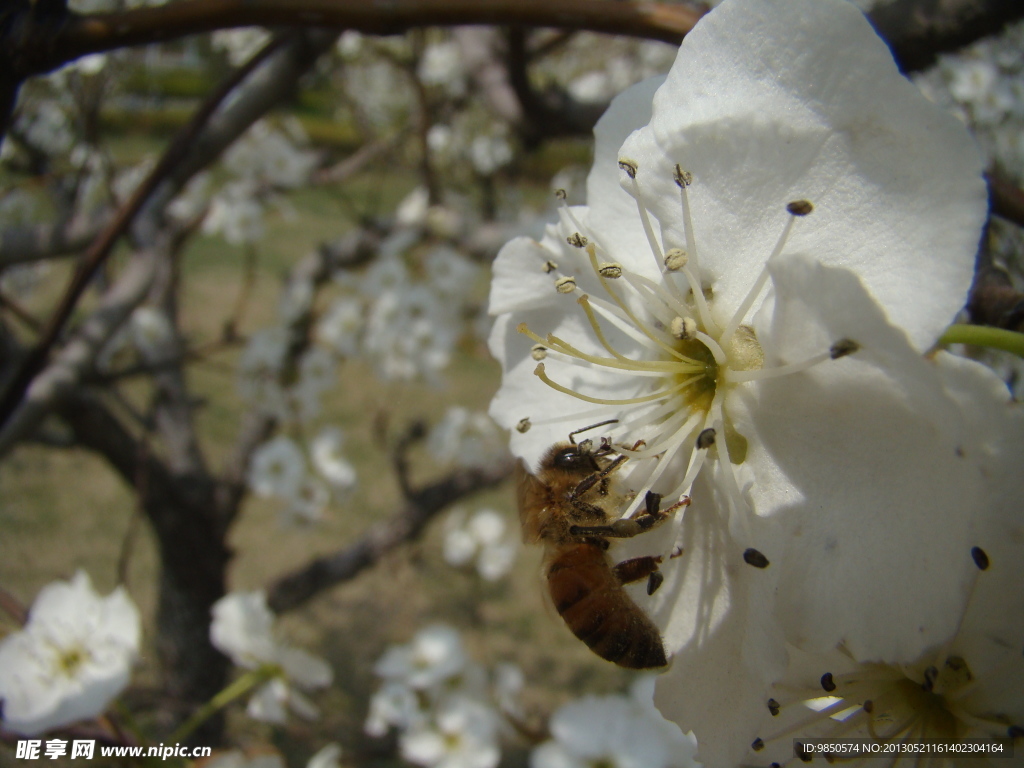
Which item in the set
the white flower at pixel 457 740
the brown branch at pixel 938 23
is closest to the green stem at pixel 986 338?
the brown branch at pixel 938 23

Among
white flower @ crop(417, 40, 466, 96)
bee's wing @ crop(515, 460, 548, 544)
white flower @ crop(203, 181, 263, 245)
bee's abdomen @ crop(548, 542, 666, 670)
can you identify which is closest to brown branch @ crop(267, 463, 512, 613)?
white flower @ crop(203, 181, 263, 245)

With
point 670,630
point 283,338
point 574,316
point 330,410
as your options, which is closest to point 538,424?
point 574,316

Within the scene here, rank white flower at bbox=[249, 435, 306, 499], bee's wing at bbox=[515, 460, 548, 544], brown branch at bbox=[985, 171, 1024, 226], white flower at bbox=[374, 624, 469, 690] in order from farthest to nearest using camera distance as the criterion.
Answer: white flower at bbox=[249, 435, 306, 499]
white flower at bbox=[374, 624, 469, 690]
bee's wing at bbox=[515, 460, 548, 544]
brown branch at bbox=[985, 171, 1024, 226]

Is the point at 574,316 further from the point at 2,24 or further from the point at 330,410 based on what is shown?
the point at 330,410

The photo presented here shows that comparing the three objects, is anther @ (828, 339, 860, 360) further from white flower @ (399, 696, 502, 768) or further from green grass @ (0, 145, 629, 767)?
green grass @ (0, 145, 629, 767)

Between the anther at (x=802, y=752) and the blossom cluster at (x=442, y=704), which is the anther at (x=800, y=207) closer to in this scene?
the anther at (x=802, y=752)
